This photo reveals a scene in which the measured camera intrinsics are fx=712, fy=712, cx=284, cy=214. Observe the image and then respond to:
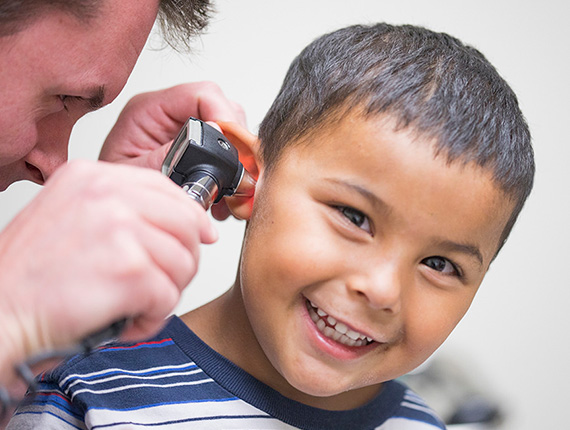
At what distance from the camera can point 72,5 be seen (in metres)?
0.91

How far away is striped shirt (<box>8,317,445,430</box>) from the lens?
36.6 inches

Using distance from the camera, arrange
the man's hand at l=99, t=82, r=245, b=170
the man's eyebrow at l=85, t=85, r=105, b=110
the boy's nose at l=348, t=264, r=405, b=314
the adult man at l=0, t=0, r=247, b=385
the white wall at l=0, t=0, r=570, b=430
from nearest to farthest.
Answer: the adult man at l=0, t=0, r=247, b=385
the boy's nose at l=348, t=264, r=405, b=314
the man's eyebrow at l=85, t=85, r=105, b=110
the man's hand at l=99, t=82, r=245, b=170
the white wall at l=0, t=0, r=570, b=430

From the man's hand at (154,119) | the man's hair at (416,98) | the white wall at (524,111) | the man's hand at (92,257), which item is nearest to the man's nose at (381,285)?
the man's hair at (416,98)

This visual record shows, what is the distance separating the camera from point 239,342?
1035mm

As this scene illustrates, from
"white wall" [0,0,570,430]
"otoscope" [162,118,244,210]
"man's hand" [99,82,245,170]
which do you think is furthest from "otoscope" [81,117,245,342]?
"white wall" [0,0,570,430]

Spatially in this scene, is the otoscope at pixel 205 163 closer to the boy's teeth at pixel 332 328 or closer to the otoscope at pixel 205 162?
the otoscope at pixel 205 162

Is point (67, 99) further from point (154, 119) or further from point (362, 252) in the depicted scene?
point (362, 252)

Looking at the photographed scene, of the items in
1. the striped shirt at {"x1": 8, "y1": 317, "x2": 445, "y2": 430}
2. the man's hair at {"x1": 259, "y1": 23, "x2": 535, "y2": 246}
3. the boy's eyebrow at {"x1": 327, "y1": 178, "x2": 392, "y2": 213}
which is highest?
the man's hair at {"x1": 259, "y1": 23, "x2": 535, "y2": 246}

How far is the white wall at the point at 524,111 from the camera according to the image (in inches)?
67.8

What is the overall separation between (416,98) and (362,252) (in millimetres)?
208

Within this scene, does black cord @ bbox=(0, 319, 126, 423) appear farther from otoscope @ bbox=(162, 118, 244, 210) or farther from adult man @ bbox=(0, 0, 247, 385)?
otoscope @ bbox=(162, 118, 244, 210)

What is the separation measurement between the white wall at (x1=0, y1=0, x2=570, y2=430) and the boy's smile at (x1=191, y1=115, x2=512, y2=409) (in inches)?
30.9

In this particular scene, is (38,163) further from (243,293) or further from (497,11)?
(497,11)

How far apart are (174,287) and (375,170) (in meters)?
0.33
